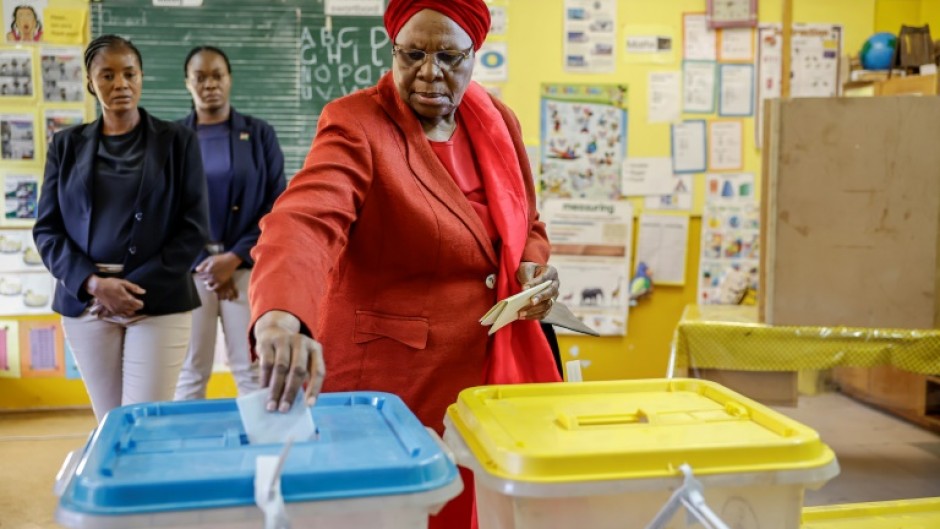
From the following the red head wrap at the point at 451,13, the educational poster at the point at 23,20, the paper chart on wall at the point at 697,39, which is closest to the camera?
the red head wrap at the point at 451,13

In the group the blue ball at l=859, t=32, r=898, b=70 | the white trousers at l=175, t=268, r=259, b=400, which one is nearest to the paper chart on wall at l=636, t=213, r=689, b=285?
the blue ball at l=859, t=32, r=898, b=70

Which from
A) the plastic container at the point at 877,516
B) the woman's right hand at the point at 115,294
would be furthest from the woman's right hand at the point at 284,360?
the woman's right hand at the point at 115,294

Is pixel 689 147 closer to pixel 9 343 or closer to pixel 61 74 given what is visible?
pixel 61 74

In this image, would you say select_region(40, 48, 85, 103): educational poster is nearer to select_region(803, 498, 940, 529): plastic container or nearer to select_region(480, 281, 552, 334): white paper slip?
select_region(480, 281, 552, 334): white paper slip

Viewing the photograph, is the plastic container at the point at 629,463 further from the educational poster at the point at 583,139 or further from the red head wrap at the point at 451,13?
the educational poster at the point at 583,139

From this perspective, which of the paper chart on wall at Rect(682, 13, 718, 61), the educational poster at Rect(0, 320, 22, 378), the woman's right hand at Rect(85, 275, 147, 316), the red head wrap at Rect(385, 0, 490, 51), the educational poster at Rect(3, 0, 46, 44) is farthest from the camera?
the paper chart on wall at Rect(682, 13, 718, 61)

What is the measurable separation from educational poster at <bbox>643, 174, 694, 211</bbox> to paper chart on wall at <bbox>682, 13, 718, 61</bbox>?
617 mm

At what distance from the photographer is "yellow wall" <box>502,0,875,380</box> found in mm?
4586

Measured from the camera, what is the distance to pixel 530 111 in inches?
181

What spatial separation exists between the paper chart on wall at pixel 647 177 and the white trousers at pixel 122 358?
2.65 m

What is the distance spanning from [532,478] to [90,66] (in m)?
2.29

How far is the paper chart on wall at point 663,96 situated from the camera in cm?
464

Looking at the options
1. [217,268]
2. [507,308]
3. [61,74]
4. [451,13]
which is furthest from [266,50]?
[507,308]

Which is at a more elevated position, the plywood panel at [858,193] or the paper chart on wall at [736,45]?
the paper chart on wall at [736,45]
